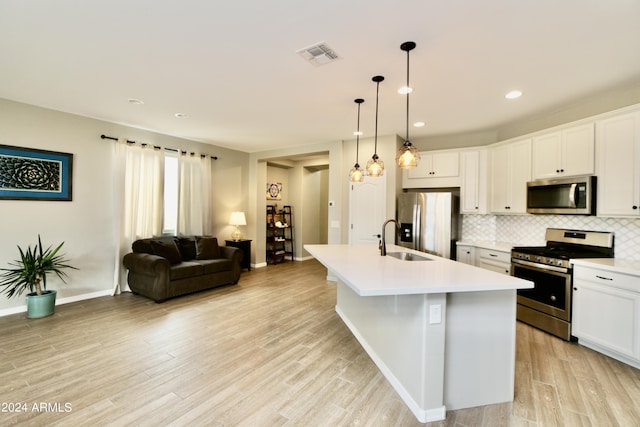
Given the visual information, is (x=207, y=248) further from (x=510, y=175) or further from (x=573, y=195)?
(x=573, y=195)

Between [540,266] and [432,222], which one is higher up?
[432,222]

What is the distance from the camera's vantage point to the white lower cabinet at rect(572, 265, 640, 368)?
246 cm

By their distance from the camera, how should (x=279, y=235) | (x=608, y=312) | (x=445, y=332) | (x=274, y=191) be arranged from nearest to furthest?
1. (x=445, y=332)
2. (x=608, y=312)
3. (x=274, y=191)
4. (x=279, y=235)

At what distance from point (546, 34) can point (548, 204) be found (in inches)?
86.5

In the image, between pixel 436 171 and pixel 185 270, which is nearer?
pixel 185 270

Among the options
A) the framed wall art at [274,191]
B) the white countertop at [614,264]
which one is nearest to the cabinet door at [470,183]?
the white countertop at [614,264]

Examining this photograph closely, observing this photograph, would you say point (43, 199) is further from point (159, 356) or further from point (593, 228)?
point (593, 228)

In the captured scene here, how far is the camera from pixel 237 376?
2.31 m

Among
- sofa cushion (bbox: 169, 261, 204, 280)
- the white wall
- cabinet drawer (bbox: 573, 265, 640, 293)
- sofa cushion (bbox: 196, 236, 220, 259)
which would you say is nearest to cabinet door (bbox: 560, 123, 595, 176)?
cabinet drawer (bbox: 573, 265, 640, 293)

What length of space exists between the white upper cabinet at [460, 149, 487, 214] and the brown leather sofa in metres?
3.94

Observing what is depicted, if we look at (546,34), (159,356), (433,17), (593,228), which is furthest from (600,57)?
(159,356)

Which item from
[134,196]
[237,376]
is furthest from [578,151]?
[134,196]

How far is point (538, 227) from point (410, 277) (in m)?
3.10

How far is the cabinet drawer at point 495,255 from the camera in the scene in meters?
3.67
